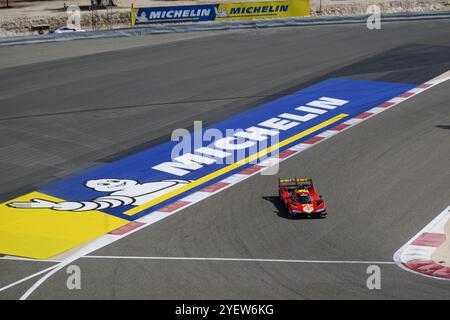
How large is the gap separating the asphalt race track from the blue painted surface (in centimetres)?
69

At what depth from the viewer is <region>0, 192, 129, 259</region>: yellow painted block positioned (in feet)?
53.8

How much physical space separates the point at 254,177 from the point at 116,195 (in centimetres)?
410

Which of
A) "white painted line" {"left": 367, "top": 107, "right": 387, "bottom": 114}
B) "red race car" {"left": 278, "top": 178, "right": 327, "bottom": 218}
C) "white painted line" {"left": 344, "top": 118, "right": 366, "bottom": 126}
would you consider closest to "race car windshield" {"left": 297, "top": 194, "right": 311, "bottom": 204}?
"red race car" {"left": 278, "top": 178, "right": 327, "bottom": 218}

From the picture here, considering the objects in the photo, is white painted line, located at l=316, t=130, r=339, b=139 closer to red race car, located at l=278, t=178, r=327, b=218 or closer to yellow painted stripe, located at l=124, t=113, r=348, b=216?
yellow painted stripe, located at l=124, t=113, r=348, b=216

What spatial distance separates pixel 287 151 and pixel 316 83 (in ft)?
28.3

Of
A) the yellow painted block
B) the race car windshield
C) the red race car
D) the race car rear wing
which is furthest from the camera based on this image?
the race car rear wing

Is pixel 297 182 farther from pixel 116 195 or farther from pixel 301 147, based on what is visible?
pixel 116 195

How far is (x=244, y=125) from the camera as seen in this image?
1007 inches

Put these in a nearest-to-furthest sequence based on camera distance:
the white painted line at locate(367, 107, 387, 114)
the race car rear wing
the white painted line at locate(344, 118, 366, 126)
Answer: the race car rear wing < the white painted line at locate(344, 118, 366, 126) < the white painted line at locate(367, 107, 387, 114)

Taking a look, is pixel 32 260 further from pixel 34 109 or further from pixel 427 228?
pixel 34 109

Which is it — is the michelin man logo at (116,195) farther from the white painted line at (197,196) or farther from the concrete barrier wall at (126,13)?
the concrete barrier wall at (126,13)

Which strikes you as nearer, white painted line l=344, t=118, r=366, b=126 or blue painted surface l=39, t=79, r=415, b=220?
blue painted surface l=39, t=79, r=415, b=220

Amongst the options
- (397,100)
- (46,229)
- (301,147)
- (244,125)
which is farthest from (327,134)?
(46,229)
